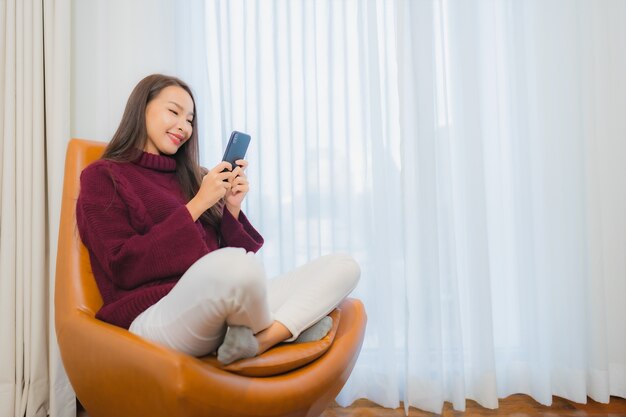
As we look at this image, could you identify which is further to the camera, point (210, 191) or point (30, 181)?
point (30, 181)

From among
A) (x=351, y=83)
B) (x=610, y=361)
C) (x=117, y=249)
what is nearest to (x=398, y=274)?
(x=351, y=83)

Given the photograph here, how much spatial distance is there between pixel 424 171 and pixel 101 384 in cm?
119

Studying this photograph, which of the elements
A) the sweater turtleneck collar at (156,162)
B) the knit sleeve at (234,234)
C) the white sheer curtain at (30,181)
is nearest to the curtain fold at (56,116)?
the white sheer curtain at (30,181)

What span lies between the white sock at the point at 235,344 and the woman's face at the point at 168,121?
70 cm

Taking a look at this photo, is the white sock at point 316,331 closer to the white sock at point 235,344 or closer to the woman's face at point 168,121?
the white sock at point 235,344

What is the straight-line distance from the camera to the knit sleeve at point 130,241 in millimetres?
1022

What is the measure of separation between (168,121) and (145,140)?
9 centimetres

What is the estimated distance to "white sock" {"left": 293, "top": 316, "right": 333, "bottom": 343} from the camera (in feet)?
3.32

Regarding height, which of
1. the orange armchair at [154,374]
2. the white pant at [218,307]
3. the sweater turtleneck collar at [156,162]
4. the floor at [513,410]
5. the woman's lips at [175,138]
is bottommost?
the floor at [513,410]

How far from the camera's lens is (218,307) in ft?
2.60

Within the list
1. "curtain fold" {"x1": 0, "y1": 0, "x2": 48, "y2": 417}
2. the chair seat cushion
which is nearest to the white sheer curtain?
"curtain fold" {"x1": 0, "y1": 0, "x2": 48, "y2": 417}

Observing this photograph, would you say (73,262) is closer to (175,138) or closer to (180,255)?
(180,255)

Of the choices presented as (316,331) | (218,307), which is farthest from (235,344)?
(316,331)

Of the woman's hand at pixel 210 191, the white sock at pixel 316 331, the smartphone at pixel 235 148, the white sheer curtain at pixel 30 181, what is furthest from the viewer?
the white sheer curtain at pixel 30 181
